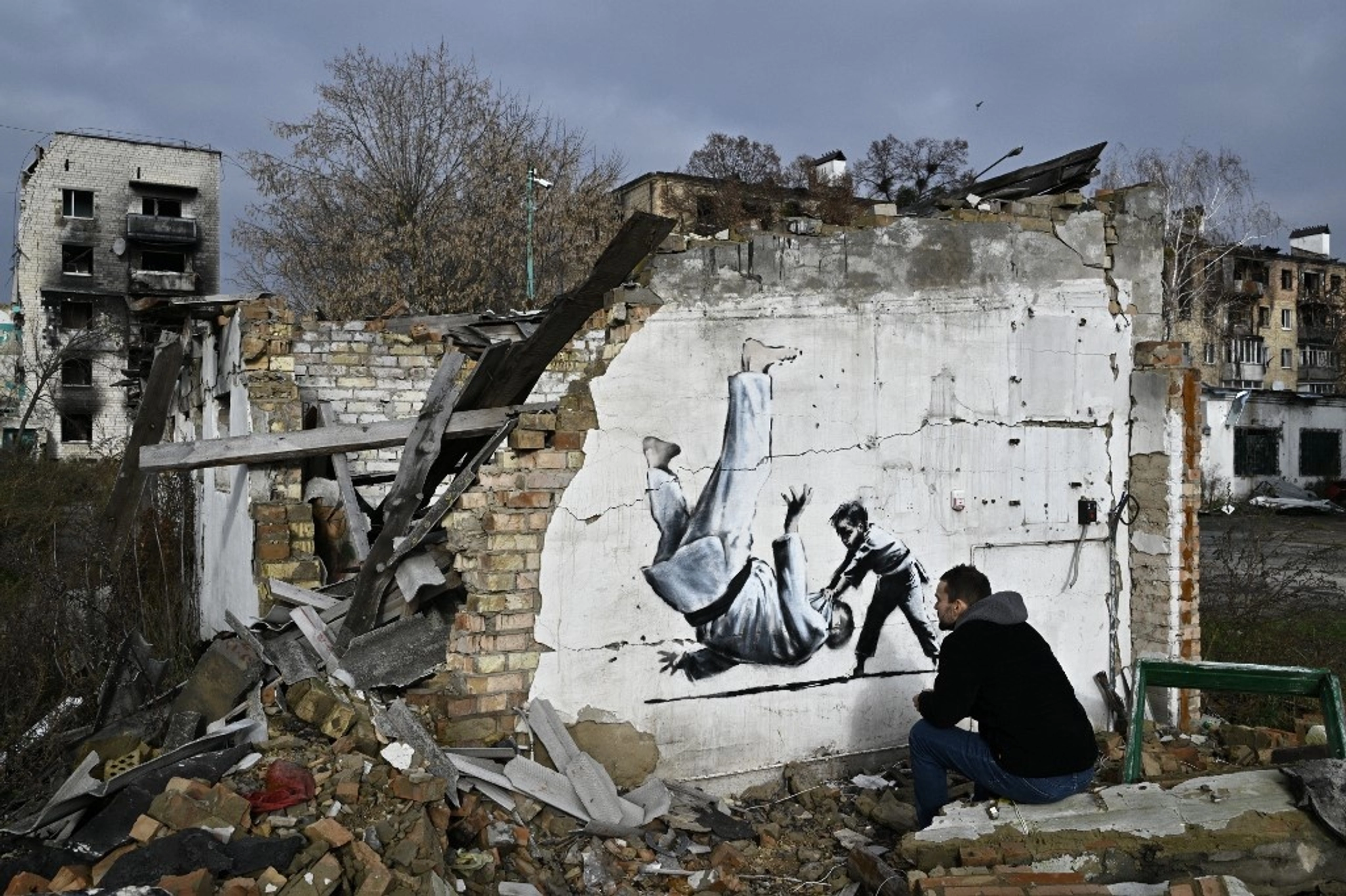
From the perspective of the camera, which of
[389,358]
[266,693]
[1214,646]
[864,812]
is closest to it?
[266,693]

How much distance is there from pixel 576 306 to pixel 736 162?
33.3 m

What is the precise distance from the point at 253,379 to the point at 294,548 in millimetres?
1389

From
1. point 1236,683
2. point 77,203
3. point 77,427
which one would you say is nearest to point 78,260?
point 77,203

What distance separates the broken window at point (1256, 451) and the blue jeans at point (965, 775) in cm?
2843

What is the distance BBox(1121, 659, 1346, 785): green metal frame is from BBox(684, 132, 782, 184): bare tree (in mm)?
31946

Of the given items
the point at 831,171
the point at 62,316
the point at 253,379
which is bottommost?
the point at 253,379

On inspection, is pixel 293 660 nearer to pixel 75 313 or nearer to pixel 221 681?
pixel 221 681

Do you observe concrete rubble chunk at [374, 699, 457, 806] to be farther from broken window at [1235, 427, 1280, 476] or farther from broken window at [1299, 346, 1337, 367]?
broken window at [1299, 346, 1337, 367]

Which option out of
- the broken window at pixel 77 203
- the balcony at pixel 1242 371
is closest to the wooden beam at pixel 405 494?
the broken window at pixel 77 203

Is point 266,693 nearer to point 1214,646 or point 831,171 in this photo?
point 1214,646

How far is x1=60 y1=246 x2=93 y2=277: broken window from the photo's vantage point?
42.9m

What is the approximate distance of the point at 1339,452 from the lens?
3144 centimetres

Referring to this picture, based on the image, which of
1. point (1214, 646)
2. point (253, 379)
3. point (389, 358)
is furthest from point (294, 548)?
point (1214, 646)

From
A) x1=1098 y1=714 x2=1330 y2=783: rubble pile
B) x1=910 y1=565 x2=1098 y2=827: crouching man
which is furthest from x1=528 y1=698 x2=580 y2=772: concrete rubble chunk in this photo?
x1=1098 y1=714 x2=1330 y2=783: rubble pile
